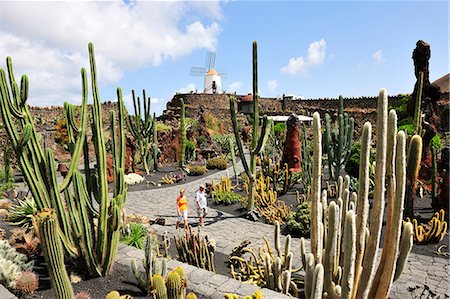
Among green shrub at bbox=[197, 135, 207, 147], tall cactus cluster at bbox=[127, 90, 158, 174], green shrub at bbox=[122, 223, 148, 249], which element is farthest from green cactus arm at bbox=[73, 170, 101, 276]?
green shrub at bbox=[197, 135, 207, 147]

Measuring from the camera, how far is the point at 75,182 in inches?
170

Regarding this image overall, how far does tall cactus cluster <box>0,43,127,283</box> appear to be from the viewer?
4.13 meters

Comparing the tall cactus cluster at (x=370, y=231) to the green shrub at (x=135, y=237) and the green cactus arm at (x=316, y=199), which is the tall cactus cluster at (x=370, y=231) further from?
the green shrub at (x=135, y=237)

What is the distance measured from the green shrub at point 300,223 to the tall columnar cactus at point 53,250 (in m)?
4.81

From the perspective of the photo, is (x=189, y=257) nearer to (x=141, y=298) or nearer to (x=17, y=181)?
(x=141, y=298)

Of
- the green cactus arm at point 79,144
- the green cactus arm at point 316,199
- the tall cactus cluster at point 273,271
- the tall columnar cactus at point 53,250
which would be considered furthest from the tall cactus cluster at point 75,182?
the green cactus arm at point 316,199

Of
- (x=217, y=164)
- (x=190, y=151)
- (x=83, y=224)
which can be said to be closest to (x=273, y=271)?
(x=83, y=224)

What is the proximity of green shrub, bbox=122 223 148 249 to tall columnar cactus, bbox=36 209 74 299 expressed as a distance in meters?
2.50

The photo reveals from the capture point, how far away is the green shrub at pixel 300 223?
7.01 meters

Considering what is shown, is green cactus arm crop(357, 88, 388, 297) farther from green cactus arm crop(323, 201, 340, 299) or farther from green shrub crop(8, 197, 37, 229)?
green shrub crop(8, 197, 37, 229)

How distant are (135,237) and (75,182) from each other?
2.17 metres

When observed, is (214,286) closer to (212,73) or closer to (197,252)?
(197,252)

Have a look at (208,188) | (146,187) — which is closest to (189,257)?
(208,188)

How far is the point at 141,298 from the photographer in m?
4.11
